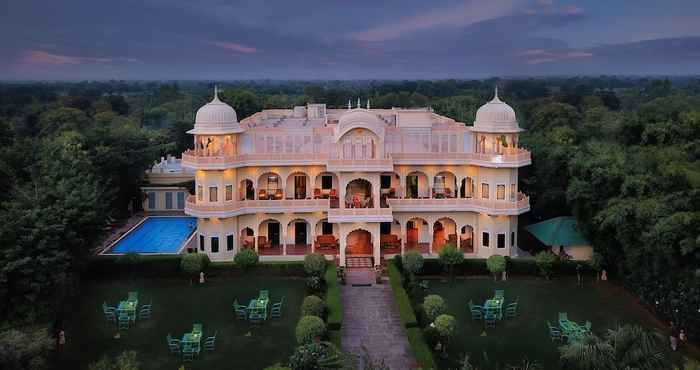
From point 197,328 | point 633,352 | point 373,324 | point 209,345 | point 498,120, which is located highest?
point 498,120

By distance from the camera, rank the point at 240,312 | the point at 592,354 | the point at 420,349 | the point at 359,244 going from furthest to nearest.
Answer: the point at 359,244, the point at 240,312, the point at 420,349, the point at 592,354

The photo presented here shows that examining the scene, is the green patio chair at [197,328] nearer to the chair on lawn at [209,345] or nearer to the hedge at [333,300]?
the chair on lawn at [209,345]

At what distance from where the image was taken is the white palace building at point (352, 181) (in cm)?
3744

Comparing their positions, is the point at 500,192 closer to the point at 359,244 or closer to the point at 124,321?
the point at 359,244

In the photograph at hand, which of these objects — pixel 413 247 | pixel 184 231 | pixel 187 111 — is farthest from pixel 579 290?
pixel 187 111

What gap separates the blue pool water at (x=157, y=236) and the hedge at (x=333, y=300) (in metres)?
10.7

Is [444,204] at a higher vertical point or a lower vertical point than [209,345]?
higher

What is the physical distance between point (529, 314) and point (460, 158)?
1177cm

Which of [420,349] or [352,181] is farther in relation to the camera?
[352,181]

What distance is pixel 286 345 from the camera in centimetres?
2645

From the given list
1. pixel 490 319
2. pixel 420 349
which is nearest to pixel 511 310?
pixel 490 319

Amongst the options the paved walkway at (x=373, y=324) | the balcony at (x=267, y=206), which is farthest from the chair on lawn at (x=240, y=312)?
the balcony at (x=267, y=206)

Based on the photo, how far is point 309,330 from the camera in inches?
972

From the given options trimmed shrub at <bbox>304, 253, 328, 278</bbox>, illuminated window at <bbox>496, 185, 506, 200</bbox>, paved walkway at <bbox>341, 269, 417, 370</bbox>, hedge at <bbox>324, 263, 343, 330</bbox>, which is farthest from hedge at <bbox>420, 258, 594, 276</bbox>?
trimmed shrub at <bbox>304, 253, 328, 278</bbox>
